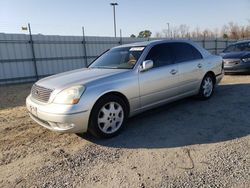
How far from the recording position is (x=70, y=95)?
3.74 metres

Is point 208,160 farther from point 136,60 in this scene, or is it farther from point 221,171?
point 136,60

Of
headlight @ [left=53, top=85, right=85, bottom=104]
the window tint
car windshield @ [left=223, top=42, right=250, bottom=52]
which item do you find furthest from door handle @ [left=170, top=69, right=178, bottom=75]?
car windshield @ [left=223, top=42, right=250, bottom=52]

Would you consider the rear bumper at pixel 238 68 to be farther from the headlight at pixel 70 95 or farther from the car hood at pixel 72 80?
the headlight at pixel 70 95

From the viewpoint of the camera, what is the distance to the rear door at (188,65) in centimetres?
534

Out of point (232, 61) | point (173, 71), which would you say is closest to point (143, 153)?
point (173, 71)

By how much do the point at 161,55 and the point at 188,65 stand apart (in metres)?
0.82

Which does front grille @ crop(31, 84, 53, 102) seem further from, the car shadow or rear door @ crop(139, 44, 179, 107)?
rear door @ crop(139, 44, 179, 107)

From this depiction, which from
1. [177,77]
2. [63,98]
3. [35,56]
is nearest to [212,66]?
[177,77]

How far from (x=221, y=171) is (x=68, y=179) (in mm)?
1861

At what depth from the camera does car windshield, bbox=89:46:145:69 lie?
15.5 ft

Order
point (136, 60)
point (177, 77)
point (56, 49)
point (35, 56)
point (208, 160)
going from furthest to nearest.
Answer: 1. point (56, 49)
2. point (35, 56)
3. point (177, 77)
4. point (136, 60)
5. point (208, 160)

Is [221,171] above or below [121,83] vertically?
below

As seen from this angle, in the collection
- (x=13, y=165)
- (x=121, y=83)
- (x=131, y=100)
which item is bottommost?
(x=13, y=165)

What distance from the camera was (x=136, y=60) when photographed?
465cm
